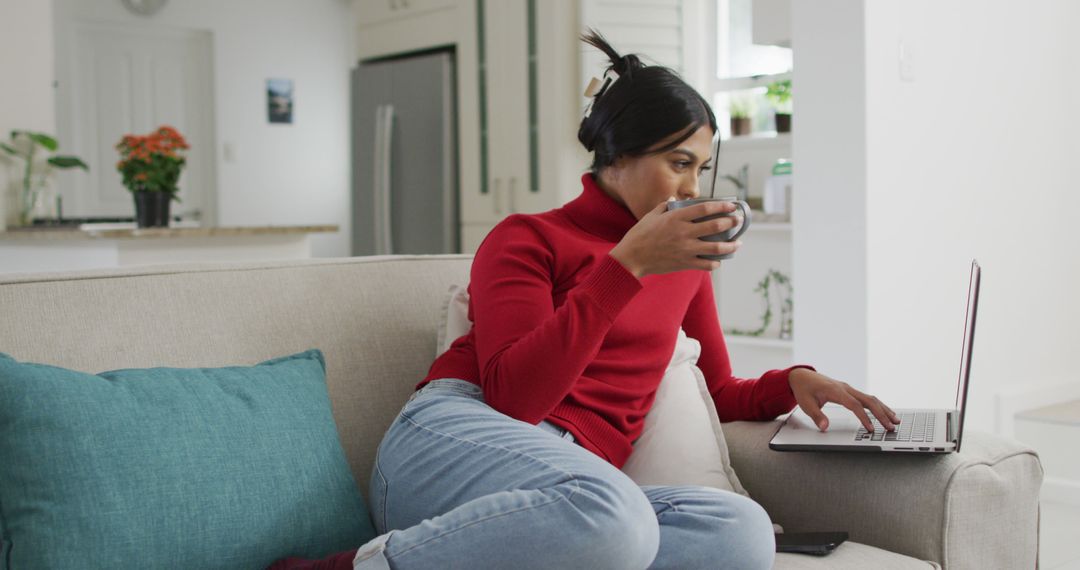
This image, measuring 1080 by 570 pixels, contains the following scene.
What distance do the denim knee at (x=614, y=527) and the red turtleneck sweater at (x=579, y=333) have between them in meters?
0.23

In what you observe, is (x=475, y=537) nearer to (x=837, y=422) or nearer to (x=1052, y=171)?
(x=837, y=422)

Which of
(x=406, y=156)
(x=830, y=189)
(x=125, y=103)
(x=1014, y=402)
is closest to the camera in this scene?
(x=830, y=189)

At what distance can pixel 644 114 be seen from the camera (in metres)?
1.56

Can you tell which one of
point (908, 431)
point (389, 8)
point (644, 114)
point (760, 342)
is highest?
point (389, 8)

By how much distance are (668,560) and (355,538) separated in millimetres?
413

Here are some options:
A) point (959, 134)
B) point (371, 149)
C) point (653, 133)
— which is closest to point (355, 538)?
point (653, 133)

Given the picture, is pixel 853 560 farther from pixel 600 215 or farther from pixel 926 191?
pixel 926 191

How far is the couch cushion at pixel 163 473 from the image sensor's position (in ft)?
3.74

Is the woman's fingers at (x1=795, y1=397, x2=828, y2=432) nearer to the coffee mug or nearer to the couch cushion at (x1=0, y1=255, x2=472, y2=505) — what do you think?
the coffee mug

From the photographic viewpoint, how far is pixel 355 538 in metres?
1.37

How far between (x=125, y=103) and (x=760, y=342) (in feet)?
13.0

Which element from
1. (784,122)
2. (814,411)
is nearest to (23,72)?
(784,122)

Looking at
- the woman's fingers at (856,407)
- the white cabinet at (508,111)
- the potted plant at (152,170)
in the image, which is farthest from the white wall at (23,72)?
the woman's fingers at (856,407)

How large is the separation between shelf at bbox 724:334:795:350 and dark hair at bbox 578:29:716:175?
2486 mm
